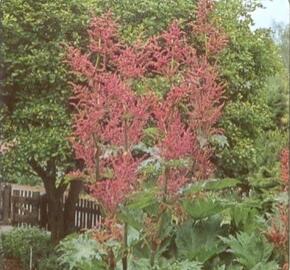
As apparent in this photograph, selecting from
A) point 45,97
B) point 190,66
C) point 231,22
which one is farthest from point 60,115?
point 190,66

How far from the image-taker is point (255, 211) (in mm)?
1596

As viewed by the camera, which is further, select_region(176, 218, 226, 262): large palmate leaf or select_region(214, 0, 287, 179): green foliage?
select_region(214, 0, 287, 179): green foliage

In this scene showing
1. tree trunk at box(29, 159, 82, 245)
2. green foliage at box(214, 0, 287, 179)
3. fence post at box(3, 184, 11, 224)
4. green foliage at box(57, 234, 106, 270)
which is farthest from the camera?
tree trunk at box(29, 159, 82, 245)

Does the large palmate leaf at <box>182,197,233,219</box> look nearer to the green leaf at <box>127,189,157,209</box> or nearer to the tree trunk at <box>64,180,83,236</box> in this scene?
the green leaf at <box>127,189,157,209</box>

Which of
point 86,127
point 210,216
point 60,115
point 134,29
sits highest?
point 134,29

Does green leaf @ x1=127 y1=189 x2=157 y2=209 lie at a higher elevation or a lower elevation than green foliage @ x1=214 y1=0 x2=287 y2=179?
lower

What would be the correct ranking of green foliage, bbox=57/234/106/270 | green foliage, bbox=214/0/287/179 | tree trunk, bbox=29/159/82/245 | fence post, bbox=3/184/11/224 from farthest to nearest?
tree trunk, bbox=29/159/82/245
fence post, bbox=3/184/11/224
green foliage, bbox=214/0/287/179
green foliage, bbox=57/234/106/270

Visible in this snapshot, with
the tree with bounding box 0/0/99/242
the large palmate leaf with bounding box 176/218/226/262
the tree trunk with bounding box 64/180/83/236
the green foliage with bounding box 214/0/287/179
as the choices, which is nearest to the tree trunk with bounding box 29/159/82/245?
the tree trunk with bounding box 64/180/83/236

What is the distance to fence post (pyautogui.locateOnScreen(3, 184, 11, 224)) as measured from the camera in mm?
2312

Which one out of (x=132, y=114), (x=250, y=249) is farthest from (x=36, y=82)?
(x=250, y=249)

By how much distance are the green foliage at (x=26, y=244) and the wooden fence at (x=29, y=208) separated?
0.11 feet

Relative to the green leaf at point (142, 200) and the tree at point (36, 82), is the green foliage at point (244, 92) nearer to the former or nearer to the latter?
the tree at point (36, 82)

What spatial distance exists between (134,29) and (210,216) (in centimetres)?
86

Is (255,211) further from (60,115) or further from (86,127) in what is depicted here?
(60,115)
